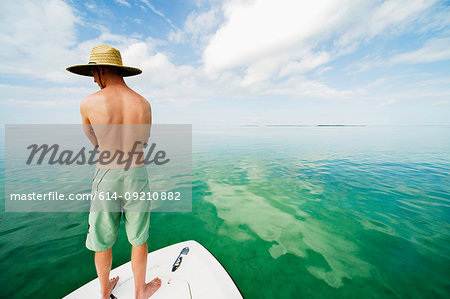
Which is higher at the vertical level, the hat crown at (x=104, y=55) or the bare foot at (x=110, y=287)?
the hat crown at (x=104, y=55)

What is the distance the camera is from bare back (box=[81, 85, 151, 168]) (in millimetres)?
2074

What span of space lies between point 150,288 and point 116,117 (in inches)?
94.3

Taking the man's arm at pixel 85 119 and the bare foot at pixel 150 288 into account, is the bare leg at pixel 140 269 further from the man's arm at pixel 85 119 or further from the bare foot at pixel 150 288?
the man's arm at pixel 85 119

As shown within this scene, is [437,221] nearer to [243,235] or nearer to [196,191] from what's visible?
[243,235]

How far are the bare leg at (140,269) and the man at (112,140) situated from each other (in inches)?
0.5

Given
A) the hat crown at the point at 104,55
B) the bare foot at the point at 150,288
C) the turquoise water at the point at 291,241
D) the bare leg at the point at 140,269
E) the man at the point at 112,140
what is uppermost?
the hat crown at the point at 104,55

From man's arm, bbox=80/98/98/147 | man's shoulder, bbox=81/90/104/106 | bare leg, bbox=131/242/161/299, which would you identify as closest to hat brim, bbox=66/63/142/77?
man's shoulder, bbox=81/90/104/106

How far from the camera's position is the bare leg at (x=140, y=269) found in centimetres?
230

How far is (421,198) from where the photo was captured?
640 centimetres

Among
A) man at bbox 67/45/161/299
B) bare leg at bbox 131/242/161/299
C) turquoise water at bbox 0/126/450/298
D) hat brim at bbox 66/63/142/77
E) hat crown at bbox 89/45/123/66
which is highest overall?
hat crown at bbox 89/45/123/66

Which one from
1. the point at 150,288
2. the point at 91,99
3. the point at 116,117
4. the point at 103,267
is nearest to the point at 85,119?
the point at 91,99

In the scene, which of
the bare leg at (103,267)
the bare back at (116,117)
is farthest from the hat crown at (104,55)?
the bare leg at (103,267)

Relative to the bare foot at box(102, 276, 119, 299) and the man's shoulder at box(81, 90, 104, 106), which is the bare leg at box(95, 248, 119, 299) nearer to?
the bare foot at box(102, 276, 119, 299)

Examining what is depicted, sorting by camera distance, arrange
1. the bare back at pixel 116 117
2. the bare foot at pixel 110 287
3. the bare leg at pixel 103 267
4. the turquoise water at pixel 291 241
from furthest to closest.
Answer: the turquoise water at pixel 291 241 < the bare foot at pixel 110 287 < the bare leg at pixel 103 267 < the bare back at pixel 116 117
